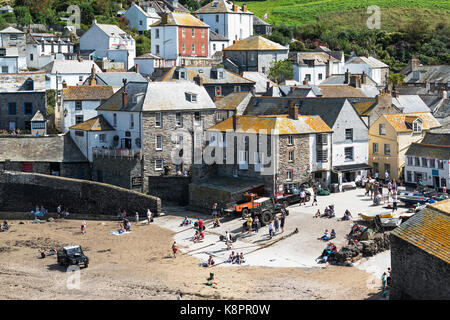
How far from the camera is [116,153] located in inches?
2025

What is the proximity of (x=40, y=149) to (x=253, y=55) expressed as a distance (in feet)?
112

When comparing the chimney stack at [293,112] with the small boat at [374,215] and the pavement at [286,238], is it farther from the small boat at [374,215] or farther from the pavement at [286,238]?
the small boat at [374,215]

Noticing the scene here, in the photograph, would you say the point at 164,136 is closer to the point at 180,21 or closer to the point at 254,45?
the point at 254,45

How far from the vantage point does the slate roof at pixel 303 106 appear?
52.8m

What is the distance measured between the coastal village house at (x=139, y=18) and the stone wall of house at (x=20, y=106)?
44978 mm

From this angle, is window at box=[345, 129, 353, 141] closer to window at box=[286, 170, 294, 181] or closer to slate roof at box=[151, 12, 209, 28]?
window at box=[286, 170, 294, 181]

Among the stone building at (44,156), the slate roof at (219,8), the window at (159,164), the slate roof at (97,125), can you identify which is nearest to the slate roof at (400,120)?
the window at (159,164)

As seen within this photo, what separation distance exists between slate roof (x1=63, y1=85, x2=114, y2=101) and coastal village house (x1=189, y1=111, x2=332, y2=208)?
547 inches

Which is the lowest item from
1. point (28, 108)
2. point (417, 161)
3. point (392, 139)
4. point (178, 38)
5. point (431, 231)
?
point (431, 231)

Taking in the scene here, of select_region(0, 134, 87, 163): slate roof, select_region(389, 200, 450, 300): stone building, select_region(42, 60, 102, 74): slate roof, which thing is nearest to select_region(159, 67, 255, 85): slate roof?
select_region(42, 60, 102, 74): slate roof

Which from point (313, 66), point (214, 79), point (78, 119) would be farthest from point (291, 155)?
point (313, 66)

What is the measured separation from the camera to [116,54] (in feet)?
284
